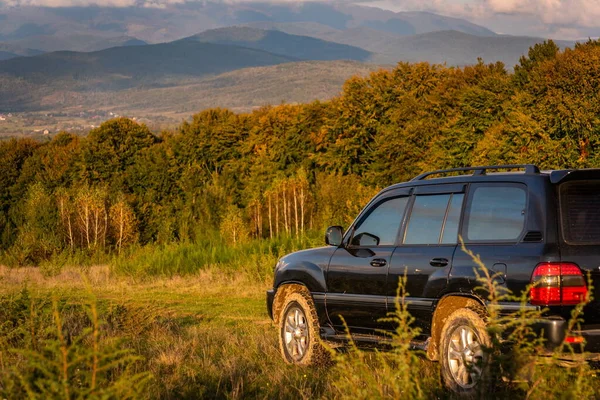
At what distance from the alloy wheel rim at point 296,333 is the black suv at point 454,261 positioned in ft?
0.04

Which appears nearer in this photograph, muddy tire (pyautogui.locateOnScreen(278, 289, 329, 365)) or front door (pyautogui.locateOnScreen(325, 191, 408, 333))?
front door (pyautogui.locateOnScreen(325, 191, 408, 333))

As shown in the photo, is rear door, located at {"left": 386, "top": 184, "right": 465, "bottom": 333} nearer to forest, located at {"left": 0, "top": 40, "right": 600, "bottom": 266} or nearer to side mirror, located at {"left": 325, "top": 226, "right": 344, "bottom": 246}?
side mirror, located at {"left": 325, "top": 226, "right": 344, "bottom": 246}

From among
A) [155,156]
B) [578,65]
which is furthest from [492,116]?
[155,156]

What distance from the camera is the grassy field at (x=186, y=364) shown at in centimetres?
578

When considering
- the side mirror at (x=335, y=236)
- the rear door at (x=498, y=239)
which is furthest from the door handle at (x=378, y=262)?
the rear door at (x=498, y=239)

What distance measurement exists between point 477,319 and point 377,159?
41508 millimetres

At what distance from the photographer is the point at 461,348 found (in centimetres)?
801

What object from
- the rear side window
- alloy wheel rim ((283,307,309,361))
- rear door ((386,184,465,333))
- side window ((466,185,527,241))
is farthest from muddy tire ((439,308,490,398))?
alloy wheel rim ((283,307,309,361))

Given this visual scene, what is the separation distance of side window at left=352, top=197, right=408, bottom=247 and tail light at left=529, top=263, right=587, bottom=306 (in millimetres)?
2109

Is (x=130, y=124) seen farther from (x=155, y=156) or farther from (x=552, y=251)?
(x=552, y=251)

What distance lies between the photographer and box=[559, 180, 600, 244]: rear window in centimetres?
764

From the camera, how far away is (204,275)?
24.4m

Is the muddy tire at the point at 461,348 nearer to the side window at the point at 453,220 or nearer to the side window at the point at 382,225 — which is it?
the side window at the point at 453,220

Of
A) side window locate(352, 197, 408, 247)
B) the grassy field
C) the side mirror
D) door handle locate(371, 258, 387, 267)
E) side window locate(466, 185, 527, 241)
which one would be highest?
side window locate(466, 185, 527, 241)
